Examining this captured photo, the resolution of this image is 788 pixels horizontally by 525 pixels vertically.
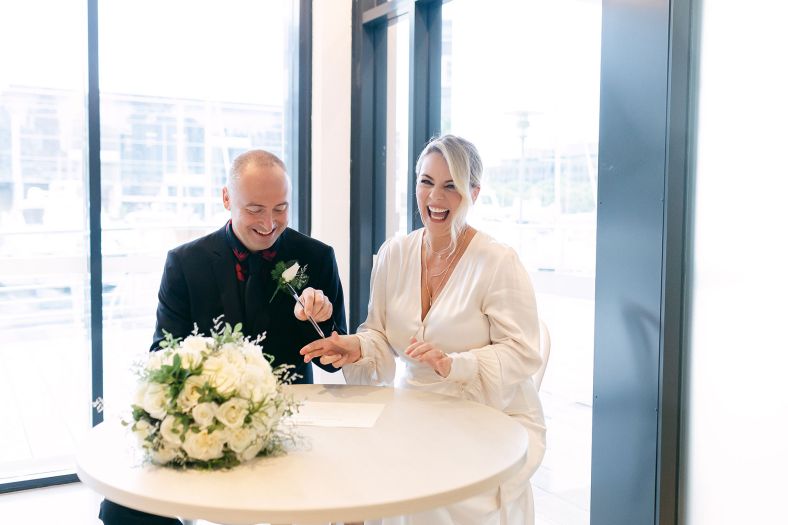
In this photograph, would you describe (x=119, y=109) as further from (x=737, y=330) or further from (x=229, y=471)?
(x=737, y=330)

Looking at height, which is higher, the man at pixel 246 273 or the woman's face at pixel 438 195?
the woman's face at pixel 438 195

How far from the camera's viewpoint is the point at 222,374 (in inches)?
57.7

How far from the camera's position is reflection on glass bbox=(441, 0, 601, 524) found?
259 centimetres

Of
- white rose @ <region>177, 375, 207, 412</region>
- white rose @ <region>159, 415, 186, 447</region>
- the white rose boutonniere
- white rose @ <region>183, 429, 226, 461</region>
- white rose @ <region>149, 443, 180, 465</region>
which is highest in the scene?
the white rose boutonniere

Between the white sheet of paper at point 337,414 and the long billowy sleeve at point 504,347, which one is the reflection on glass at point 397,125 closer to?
the long billowy sleeve at point 504,347

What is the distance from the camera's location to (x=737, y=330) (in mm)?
2035

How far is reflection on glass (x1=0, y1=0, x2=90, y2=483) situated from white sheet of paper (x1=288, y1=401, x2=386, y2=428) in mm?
2019

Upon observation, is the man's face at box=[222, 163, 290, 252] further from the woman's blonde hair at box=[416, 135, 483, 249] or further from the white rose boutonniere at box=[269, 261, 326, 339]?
the woman's blonde hair at box=[416, 135, 483, 249]

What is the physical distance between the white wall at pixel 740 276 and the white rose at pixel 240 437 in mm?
1285

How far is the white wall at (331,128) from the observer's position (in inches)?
153

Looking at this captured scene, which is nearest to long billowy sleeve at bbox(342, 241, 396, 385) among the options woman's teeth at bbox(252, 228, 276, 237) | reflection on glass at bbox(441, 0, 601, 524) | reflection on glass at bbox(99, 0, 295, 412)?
woman's teeth at bbox(252, 228, 276, 237)

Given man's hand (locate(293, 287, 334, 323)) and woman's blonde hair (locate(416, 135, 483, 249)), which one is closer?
man's hand (locate(293, 287, 334, 323))

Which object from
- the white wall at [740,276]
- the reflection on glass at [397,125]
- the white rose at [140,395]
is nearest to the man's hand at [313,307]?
the white rose at [140,395]

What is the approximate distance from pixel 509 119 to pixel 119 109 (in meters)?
1.84
